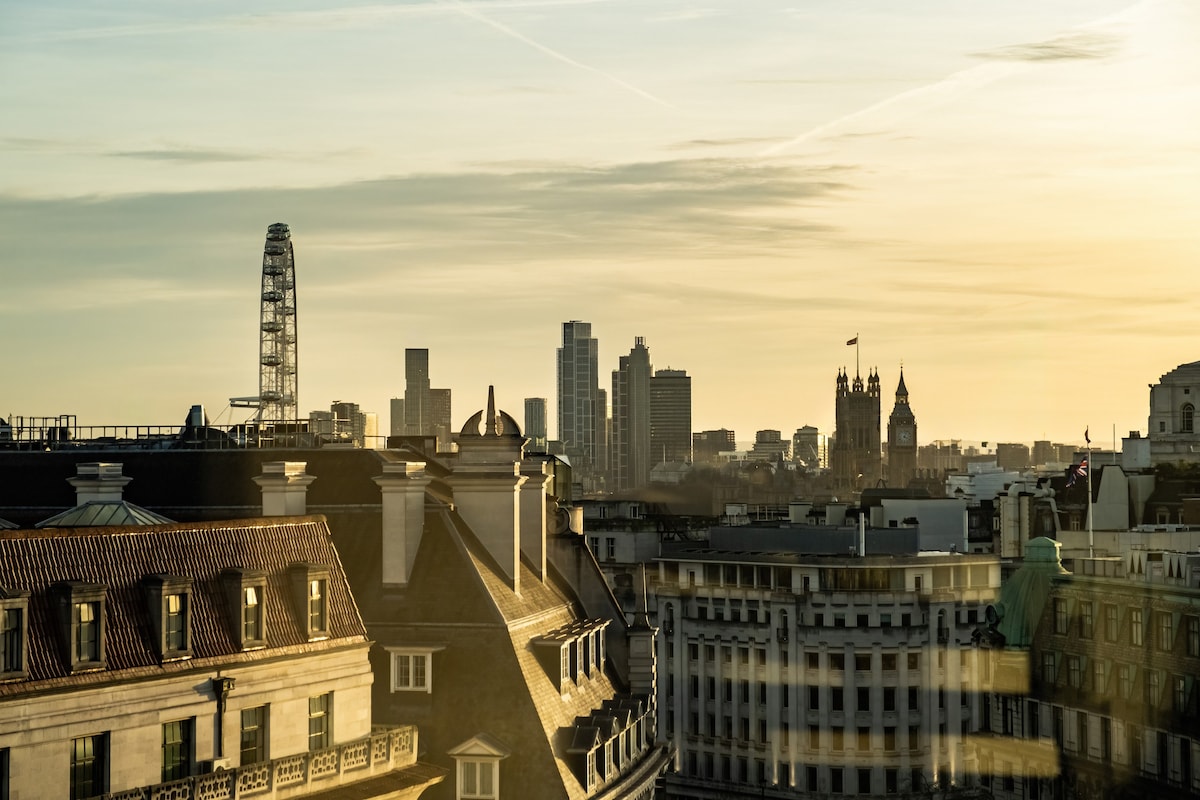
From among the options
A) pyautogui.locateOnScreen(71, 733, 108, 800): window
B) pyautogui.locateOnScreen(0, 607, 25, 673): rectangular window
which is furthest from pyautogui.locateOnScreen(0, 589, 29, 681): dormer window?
pyautogui.locateOnScreen(71, 733, 108, 800): window

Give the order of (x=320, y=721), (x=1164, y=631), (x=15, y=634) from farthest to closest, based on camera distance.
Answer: (x=1164, y=631), (x=320, y=721), (x=15, y=634)

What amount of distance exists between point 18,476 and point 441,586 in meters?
18.0

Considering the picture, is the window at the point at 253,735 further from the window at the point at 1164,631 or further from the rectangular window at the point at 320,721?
the window at the point at 1164,631

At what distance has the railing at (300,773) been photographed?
4534cm

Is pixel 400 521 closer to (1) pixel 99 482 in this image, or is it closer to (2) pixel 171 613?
(1) pixel 99 482

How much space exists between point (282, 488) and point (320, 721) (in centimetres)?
1045

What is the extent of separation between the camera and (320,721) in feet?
169

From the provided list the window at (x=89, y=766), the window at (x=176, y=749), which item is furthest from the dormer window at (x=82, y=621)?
the window at (x=176, y=749)

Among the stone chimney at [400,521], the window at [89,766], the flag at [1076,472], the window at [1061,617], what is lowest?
the window at [1061,617]

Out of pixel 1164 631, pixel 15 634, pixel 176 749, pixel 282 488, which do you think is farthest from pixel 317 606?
pixel 1164 631

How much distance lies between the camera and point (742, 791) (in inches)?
5615

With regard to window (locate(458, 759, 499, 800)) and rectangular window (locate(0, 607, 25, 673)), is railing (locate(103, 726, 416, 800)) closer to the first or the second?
window (locate(458, 759, 499, 800))

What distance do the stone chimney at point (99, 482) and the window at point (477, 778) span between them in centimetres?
1390

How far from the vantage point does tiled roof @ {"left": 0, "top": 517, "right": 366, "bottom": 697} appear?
43.0m
